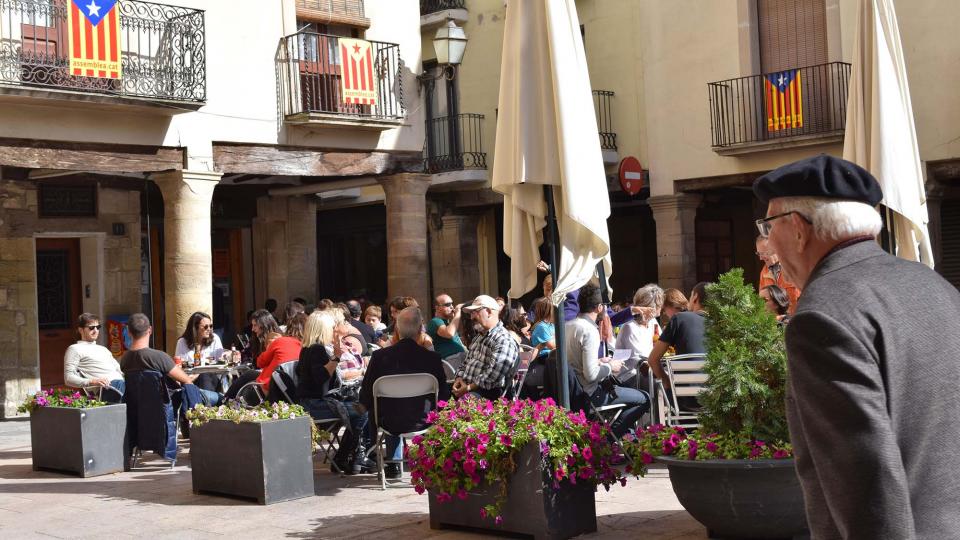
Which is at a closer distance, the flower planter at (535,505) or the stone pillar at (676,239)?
the flower planter at (535,505)

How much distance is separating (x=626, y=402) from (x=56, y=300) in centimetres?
1094

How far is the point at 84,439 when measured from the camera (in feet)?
31.7

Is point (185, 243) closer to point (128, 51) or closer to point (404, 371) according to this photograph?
point (128, 51)

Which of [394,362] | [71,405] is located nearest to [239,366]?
[71,405]

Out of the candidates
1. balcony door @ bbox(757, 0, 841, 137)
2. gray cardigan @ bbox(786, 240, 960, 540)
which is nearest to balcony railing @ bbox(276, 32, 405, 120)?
balcony door @ bbox(757, 0, 841, 137)

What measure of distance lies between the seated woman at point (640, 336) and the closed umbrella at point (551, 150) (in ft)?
6.99

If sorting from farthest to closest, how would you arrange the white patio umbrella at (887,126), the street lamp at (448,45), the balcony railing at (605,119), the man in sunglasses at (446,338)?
1. the balcony railing at (605,119)
2. the street lamp at (448,45)
3. the man in sunglasses at (446,338)
4. the white patio umbrella at (887,126)

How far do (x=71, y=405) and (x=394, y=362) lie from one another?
10.5 feet

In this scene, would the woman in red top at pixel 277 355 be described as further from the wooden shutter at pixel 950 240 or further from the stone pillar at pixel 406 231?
the wooden shutter at pixel 950 240

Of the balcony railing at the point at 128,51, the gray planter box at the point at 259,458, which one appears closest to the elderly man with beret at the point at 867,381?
the gray planter box at the point at 259,458

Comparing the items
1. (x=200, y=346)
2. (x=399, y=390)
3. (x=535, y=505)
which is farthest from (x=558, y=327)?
(x=200, y=346)

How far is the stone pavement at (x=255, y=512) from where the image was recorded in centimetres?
687

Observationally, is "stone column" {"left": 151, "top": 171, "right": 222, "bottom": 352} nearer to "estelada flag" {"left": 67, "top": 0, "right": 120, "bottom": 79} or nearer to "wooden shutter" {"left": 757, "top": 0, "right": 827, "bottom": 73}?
"estelada flag" {"left": 67, "top": 0, "right": 120, "bottom": 79}

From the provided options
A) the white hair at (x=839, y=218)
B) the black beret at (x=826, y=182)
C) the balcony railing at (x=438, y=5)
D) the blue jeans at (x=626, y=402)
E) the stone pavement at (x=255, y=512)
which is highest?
the balcony railing at (x=438, y=5)
